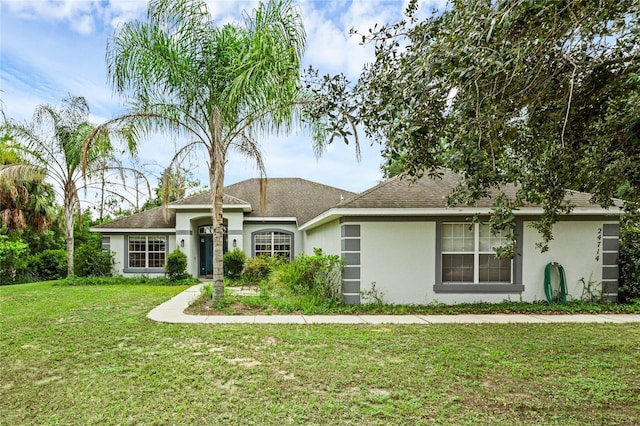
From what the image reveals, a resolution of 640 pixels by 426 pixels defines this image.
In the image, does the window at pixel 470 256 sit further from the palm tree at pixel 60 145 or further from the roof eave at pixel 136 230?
the palm tree at pixel 60 145

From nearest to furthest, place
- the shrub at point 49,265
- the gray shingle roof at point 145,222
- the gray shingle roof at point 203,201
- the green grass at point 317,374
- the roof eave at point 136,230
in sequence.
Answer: the green grass at point 317,374 → the gray shingle roof at point 203,201 → the roof eave at point 136,230 → the gray shingle roof at point 145,222 → the shrub at point 49,265

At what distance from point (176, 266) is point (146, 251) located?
2.64 meters

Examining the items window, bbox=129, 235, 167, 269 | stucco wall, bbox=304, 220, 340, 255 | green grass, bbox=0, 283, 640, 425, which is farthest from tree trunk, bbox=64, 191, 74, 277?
stucco wall, bbox=304, 220, 340, 255

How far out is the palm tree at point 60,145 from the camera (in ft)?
52.1

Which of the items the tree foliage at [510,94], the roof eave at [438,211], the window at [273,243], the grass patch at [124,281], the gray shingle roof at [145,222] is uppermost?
the tree foliage at [510,94]

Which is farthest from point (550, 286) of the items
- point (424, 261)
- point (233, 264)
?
point (233, 264)

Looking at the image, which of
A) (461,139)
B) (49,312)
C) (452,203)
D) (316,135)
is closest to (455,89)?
(461,139)

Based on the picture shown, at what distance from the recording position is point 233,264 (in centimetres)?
1709

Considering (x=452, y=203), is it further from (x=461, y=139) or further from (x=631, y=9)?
(x=631, y=9)

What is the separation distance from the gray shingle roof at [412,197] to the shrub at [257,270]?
730cm

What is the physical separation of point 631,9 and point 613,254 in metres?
8.92

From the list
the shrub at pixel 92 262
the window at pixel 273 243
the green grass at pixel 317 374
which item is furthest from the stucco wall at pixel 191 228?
the green grass at pixel 317 374

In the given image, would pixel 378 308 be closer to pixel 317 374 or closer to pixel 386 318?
pixel 386 318

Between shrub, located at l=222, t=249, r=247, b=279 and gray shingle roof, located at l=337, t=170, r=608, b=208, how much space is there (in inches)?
317
